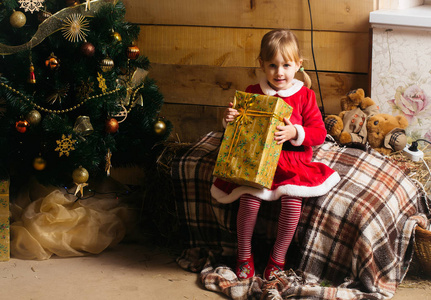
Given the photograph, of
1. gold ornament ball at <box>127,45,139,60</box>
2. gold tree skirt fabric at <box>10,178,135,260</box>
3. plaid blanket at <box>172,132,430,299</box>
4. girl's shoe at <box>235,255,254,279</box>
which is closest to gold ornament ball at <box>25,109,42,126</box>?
gold tree skirt fabric at <box>10,178,135,260</box>

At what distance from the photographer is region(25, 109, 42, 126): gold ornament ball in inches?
85.2

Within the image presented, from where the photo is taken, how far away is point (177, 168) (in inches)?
91.0

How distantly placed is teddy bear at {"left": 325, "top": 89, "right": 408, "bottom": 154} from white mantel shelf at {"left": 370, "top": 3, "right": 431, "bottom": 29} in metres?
0.31

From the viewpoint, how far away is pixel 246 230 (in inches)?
80.7

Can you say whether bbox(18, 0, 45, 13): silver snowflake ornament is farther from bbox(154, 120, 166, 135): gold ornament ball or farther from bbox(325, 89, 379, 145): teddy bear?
bbox(325, 89, 379, 145): teddy bear

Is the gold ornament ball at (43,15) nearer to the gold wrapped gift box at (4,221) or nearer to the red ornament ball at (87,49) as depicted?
the red ornament ball at (87,49)

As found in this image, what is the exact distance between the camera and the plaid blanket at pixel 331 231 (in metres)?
1.94

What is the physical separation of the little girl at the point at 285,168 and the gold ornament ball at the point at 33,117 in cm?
77

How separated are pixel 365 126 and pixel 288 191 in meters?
0.58

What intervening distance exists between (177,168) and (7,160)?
0.72 metres

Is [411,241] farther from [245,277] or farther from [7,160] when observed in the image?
[7,160]

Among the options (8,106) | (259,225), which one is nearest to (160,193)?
(259,225)

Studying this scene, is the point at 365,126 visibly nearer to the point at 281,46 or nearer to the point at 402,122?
the point at 402,122

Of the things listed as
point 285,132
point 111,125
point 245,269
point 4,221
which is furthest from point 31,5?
point 245,269
